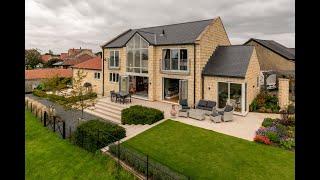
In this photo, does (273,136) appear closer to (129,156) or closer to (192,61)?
(129,156)

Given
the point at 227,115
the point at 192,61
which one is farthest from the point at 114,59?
the point at 227,115

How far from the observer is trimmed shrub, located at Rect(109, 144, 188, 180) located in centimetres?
1050

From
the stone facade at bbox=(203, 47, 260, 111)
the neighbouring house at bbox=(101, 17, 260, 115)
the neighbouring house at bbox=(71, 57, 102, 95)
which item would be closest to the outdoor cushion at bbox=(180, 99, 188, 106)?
the neighbouring house at bbox=(101, 17, 260, 115)

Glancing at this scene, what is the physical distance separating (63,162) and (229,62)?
603 inches

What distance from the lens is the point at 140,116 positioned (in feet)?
59.9

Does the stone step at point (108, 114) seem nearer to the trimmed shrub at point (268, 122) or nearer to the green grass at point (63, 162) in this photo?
the green grass at point (63, 162)

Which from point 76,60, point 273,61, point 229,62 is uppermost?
point 76,60

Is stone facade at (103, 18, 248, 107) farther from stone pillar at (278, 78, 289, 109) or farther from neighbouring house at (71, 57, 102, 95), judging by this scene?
stone pillar at (278, 78, 289, 109)

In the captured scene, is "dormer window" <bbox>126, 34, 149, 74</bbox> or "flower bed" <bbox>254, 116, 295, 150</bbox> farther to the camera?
"dormer window" <bbox>126, 34, 149, 74</bbox>

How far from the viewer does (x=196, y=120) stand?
18.8 meters

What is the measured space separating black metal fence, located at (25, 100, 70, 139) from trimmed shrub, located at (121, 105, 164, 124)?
4.45 metres

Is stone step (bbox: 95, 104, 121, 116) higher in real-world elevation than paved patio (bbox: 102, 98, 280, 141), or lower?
higher

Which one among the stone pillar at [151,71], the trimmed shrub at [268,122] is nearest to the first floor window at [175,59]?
the stone pillar at [151,71]
